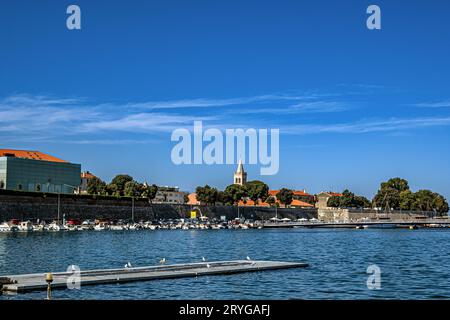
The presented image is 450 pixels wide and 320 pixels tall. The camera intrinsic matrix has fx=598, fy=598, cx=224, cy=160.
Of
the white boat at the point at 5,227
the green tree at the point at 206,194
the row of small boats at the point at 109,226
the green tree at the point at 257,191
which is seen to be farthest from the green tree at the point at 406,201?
the white boat at the point at 5,227

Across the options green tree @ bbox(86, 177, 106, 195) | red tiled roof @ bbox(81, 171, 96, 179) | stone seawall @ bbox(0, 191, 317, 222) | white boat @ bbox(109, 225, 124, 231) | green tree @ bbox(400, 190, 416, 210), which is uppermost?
red tiled roof @ bbox(81, 171, 96, 179)

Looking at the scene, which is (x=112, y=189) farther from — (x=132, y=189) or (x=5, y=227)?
(x=5, y=227)

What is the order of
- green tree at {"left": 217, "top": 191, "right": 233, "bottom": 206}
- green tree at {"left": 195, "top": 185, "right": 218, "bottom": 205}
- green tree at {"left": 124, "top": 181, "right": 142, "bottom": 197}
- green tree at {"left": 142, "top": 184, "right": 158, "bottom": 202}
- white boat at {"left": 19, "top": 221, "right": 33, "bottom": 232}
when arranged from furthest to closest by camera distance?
1. green tree at {"left": 217, "top": 191, "right": 233, "bottom": 206}
2. green tree at {"left": 195, "top": 185, "right": 218, "bottom": 205}
3. green tree at {"left": 142, "top": 184, "right": 158, "bottom": 202}
4. green tree at {"left": 124, "top": 181, "right": 142, "bottom": 197}
5. white boat at {"left": 19, "top": 221, "right": 33, "bottom": 232}

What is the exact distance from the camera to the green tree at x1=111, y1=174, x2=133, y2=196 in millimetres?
145975

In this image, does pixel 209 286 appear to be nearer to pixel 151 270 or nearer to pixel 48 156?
pixel 151 270

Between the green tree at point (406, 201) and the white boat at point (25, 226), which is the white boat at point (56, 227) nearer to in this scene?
the white boat at point (25, 226)

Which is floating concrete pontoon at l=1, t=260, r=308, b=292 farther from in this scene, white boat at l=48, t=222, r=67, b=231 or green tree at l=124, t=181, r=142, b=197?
green tree at l=124, t=181, r=142, b=197

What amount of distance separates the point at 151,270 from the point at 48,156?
129 metres

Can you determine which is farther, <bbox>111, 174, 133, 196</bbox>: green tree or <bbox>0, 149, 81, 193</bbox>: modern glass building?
<bbox>111, 174, 133, 196</bbox>: green tree

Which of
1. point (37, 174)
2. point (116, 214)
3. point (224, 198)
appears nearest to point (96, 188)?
point (37, 174)

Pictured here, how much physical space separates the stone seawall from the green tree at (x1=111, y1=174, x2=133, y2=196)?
981 centimetres

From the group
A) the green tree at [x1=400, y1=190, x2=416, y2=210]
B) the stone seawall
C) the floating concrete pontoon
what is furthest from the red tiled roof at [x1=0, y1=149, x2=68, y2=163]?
the floating concrete pontoon

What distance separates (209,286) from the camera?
1142 inches
